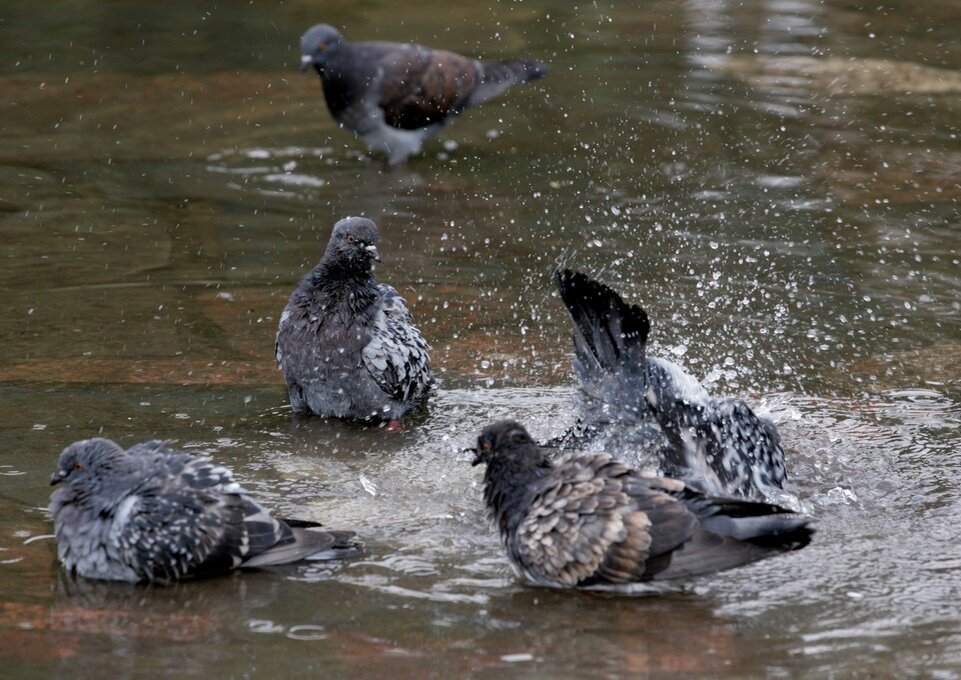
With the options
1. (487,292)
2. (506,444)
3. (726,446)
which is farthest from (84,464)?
(487,292)

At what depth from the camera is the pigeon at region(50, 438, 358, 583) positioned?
435cm

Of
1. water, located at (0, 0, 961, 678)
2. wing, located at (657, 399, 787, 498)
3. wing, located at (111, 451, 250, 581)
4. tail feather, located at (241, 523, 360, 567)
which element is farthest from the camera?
wing, located at (657, 399, 787, 498)

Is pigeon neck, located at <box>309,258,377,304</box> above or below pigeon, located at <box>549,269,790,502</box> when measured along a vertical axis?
above

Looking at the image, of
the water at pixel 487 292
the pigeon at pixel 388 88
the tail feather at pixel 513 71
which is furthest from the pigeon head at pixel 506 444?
the tail feather at pixel 513 71

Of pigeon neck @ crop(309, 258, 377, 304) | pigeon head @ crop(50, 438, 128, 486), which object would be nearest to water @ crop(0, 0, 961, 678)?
pigeon head @ crop(50, 438, 128, 486)

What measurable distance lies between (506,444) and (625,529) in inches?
22.5

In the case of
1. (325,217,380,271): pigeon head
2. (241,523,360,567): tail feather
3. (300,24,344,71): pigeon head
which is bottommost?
(241,523,360,567): tail feather

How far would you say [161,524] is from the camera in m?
4.35

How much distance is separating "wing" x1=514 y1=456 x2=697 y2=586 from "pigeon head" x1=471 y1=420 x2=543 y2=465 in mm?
222

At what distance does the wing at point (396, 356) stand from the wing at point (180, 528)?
1476 millimetres

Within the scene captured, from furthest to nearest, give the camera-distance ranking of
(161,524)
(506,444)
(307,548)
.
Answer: (506,444) < (307,548) < (161,524)

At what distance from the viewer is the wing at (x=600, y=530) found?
13.8ft

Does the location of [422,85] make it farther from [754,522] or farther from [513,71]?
[754,522]

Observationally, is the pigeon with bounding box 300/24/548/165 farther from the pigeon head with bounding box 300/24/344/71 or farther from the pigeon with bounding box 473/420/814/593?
the pigeon with bounding box 473/420/814/593
